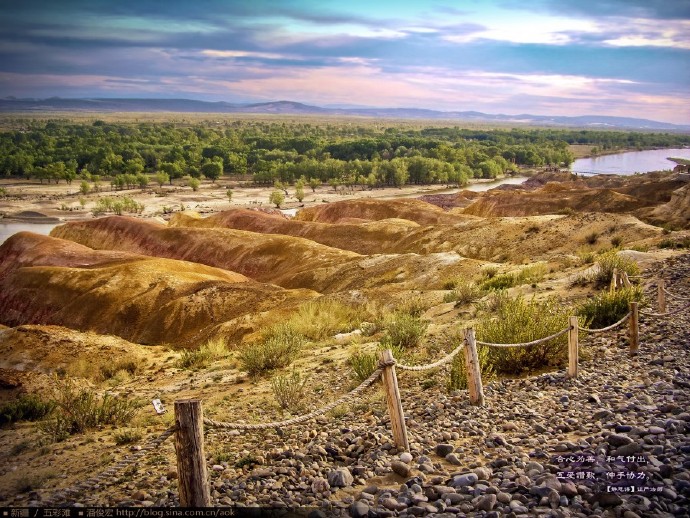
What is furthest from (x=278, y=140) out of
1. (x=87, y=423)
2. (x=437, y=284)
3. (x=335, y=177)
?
(x=87, y=423)

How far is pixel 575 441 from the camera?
681 cm

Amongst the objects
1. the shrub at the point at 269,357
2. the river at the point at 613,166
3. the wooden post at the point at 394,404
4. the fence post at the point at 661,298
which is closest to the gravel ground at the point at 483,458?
the wooden post at the point at 394,404

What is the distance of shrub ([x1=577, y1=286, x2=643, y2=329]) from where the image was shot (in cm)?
1322

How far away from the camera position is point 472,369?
27.7 ft

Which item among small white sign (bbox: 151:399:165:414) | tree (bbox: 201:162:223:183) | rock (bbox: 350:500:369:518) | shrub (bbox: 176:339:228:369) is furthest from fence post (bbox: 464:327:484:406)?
tree (bbox: 201:162:223:183)

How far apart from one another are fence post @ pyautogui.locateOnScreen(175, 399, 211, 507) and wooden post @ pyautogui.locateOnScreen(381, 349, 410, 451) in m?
2.50

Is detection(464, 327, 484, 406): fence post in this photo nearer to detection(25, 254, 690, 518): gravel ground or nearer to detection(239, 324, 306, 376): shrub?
detection(25, 254, 690, 518): gravel ground

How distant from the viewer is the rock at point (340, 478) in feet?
20.4

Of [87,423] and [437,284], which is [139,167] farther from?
[87,423]

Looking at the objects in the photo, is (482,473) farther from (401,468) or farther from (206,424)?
(206,424)

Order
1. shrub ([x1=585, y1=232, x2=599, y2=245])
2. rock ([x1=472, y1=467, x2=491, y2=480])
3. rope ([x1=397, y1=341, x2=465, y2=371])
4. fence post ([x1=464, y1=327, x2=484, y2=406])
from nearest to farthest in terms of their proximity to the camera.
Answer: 1. rock ([x1=472, y1=467, x2=491, y2=480])
2. rope ([x1=397, y1=341, x2=465, y2=371])
3. fence post ([x1=464, y1=327, x2=484, y2=406])
4. shrub ([x1=585, y1=232, x2=599, y2=245])

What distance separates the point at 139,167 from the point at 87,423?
134049 mm

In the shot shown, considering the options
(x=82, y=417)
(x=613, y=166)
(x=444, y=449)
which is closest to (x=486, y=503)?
(x=444, y=449)

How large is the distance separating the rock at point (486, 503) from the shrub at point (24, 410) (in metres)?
10.2
